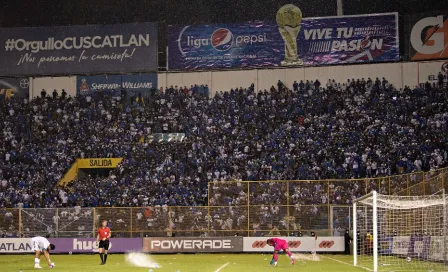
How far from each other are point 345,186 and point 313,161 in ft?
18.7

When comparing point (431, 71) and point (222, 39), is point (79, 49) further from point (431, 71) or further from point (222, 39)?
point (431, 71)

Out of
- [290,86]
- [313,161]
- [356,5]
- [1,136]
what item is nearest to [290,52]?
[290,86]

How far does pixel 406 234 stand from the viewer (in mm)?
30469

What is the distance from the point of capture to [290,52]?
5356cm

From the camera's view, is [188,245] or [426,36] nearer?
[188,245]

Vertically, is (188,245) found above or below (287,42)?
below

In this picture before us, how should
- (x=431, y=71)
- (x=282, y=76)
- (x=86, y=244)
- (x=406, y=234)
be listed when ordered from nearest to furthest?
(x=406, y=234) → (x=86, y=244) → (x=431, y=71) → (x=282, y=76)

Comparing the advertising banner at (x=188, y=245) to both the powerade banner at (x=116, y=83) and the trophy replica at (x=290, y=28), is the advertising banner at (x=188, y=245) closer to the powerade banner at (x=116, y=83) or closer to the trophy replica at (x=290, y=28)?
the trophy replica at (x=290, y=28)

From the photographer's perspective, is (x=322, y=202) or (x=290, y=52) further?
(x=290, y=52)

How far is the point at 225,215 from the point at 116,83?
21.4 meters

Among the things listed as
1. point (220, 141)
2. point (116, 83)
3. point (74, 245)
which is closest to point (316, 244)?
point (74, 245)

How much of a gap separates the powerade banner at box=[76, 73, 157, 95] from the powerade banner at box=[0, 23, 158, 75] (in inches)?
34.8

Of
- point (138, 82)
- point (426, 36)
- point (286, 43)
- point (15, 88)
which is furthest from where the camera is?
point (15, 88)

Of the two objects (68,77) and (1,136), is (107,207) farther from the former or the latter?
(68,77)
